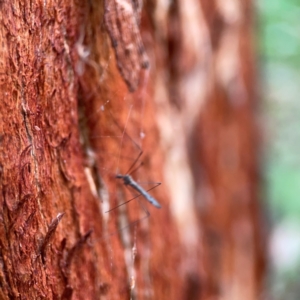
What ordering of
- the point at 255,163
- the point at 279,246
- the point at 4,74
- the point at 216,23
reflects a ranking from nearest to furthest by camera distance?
the point at 4,74 < the point at 216,23 < the point at 255,163 < the point at 279,246

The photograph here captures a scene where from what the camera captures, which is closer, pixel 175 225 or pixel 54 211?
pixel 54 211

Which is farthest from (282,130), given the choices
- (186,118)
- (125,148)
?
(125,148)


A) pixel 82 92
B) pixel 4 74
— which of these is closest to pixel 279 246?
pixel 82 92

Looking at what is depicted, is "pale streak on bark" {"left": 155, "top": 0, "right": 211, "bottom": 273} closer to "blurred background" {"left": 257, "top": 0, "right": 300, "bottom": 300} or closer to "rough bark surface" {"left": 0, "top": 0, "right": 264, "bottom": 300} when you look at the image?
"rough bark surface" {"left": 0, "top": 0, "right": 264, "bottom": 300}

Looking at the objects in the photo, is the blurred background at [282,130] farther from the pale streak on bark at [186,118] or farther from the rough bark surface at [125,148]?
the pale streak on bark at [186,118]

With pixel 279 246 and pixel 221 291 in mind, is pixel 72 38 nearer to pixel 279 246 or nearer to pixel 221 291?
pixel 221 291
